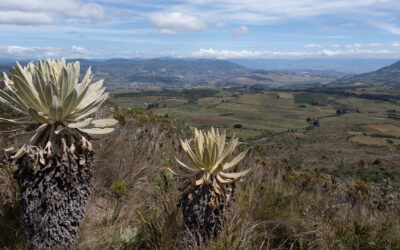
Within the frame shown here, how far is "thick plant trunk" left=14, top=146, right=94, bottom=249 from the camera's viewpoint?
2607mm

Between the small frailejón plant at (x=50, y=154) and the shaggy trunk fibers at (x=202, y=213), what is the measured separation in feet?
3.72

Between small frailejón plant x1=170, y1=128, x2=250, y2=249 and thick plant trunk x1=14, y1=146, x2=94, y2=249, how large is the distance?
3.39 feet

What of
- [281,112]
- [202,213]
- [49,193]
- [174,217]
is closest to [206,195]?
[202,213]

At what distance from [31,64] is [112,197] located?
2.16m

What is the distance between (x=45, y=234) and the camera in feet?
8.77

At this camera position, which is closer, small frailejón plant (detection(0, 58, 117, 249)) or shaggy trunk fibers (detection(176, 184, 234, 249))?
small frailejón plant (detection(0, 58, 117, 249))

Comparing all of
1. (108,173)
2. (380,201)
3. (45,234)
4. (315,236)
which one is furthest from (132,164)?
(380,201)

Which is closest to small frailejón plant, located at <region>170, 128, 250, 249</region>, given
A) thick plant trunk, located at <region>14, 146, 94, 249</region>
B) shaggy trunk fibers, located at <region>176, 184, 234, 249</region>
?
shaggy trunk fibers, located at <region>176, 184, 234, 249</region>

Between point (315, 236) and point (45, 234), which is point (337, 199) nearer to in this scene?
point (315, 236)

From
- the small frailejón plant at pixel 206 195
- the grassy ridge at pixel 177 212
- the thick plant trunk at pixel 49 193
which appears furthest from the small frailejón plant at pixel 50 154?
the small frailejón plant at pixel 206 195

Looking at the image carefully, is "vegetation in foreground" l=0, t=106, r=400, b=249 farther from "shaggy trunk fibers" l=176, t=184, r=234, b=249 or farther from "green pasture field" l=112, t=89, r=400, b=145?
"green pasture field" l=112, t=89, r=400, b=145

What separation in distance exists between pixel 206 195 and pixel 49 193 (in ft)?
5.09

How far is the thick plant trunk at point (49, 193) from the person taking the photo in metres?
2.61

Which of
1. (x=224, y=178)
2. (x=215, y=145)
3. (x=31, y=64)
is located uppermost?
(x=31, y=64)
